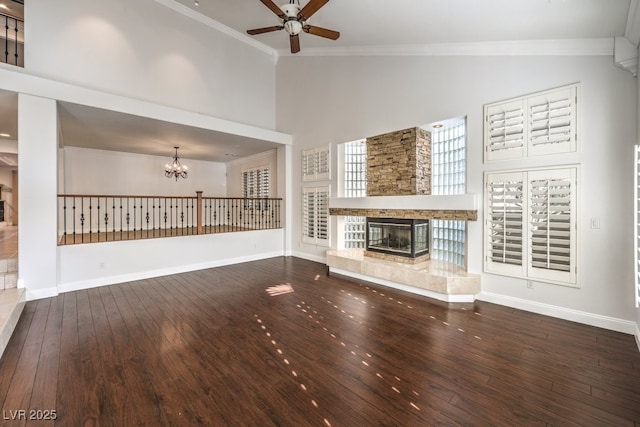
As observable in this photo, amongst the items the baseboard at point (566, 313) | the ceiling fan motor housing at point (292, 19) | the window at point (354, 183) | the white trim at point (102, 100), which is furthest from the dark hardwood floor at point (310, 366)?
the ceiling fan motor housing at point (292, 19)

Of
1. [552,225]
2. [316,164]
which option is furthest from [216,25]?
[552,225]

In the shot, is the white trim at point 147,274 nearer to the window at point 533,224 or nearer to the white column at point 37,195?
the white column at point 37,195

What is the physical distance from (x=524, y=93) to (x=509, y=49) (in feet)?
2.27

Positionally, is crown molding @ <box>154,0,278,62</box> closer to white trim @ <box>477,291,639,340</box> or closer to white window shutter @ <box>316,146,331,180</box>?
white window shutter @ <box>316,146,331,180</box>

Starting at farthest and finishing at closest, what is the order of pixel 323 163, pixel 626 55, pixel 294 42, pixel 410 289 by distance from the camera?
pixel 323 163 → pixel 410 289 → pixel 294 42 → pixel 626 55

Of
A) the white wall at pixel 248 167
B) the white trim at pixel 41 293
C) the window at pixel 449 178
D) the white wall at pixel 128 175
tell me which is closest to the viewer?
the white trim at pixel 41 293

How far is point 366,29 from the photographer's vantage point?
16.1 ft

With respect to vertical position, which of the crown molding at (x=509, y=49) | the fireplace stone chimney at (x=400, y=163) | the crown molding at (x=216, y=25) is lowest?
the fireplace stone chimney at (x=400, y=163)

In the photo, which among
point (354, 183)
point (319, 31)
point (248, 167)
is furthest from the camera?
point (248, 167)

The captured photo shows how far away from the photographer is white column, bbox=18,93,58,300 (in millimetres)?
4090

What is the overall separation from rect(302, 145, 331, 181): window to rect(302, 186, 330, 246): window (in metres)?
0.30

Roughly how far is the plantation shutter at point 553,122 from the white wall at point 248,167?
242 inches

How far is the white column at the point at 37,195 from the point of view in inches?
161

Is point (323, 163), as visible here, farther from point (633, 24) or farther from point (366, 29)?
point (633, 24)
